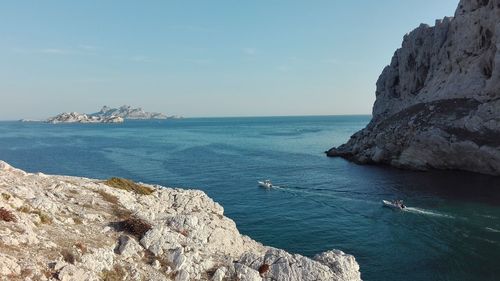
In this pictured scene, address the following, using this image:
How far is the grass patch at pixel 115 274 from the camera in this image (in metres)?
16.6

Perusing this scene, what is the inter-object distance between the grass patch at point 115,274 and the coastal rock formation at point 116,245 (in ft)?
0.14

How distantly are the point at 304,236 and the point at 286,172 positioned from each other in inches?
1661

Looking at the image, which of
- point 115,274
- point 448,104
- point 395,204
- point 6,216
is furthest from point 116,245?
point 448,104

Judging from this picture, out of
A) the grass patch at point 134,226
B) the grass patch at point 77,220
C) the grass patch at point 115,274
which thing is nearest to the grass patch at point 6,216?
the grass patch at point 77,220

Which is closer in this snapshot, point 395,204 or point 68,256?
point 68,256

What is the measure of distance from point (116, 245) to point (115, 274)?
2214mm

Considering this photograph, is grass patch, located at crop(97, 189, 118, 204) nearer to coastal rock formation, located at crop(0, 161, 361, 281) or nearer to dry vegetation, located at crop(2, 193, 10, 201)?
coastal rock formation, located at crop(0, 161, 361, 281)

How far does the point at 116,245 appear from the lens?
18.9 metres

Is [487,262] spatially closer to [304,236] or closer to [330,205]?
[304,236]

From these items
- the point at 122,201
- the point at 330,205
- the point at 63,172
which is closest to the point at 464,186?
the point at 330,205

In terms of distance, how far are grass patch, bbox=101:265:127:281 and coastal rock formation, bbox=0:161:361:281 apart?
0.14 feet

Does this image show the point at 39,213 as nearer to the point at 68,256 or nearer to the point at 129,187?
the point at 68,256

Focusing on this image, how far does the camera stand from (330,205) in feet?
195

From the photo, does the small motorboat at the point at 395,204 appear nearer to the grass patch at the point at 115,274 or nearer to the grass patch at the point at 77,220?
the grass patch at the point at 77,220
